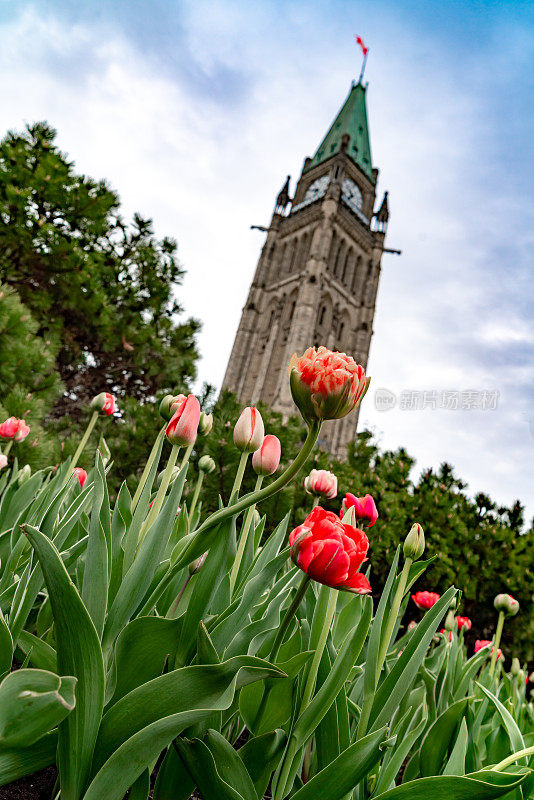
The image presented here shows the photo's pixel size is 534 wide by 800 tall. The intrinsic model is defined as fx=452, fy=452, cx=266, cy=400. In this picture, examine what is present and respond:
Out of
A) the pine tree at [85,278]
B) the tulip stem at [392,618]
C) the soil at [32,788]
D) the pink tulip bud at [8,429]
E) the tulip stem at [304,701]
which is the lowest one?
the soil at [32,788]

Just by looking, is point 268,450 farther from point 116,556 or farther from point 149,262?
point 149,262

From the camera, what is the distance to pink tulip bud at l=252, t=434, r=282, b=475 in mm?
1165

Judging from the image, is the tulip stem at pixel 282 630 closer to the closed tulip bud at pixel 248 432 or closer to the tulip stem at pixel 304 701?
the tulip stem at pixel 304 701

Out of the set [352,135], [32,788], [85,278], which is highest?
[352,135]

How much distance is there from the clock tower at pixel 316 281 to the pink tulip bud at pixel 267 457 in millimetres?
24215

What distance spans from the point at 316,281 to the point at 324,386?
27.7 m

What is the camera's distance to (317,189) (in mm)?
33281

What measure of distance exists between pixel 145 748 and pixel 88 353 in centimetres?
525

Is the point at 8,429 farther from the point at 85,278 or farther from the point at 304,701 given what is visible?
the point at 85,278

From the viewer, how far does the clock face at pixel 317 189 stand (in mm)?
32594

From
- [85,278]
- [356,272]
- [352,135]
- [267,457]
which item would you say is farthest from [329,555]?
[352,135]

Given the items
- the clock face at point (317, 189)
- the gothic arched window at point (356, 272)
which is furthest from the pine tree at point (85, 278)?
the clock face at point (317, 189)

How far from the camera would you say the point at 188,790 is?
2.56 ft

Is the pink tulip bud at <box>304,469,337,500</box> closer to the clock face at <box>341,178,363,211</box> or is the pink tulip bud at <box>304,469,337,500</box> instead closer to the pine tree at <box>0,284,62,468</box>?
the pine tree at <box>0,284,62,468</box>
